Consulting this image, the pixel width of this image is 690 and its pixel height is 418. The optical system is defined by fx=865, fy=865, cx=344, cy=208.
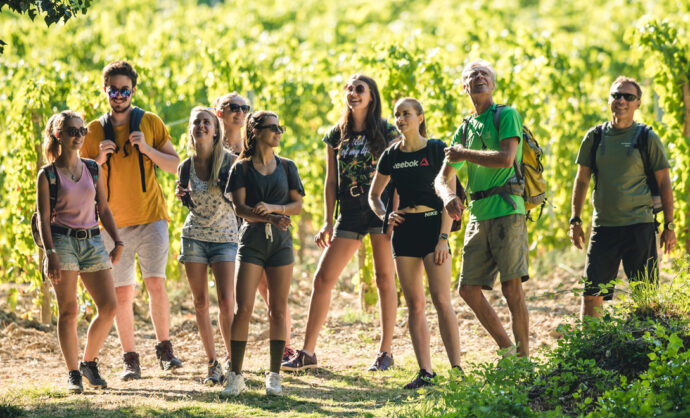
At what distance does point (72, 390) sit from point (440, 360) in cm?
252

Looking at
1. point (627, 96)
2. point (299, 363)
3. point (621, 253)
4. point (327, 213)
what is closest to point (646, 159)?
point (627, 96)

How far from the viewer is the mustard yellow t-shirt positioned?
5660 mm

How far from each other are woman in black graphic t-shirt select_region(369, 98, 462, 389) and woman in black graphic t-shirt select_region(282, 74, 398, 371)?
0.49 meters

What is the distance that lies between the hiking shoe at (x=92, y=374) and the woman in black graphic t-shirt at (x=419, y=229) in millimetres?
1871

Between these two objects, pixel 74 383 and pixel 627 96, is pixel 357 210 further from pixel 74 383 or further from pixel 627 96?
pixel 74 383

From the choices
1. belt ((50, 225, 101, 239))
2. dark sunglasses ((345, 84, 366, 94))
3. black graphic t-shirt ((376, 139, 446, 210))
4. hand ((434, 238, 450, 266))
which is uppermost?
dark sunglasses ((345, 84, 366, 94))

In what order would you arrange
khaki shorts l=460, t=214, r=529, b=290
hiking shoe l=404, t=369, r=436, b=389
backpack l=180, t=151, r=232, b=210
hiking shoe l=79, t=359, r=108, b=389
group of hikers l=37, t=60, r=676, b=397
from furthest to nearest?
backpack l=180, t=151, r=232, b=210
hiking shoe l=79, t=359, r=108, b=389
hiking shoe l=404, t=369, r=436, b=389
group of hikers l=37, t=60, r=676, b=397
khaki shorts l=460, t=214, r=529, b=290

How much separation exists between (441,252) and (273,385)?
48.6 inches

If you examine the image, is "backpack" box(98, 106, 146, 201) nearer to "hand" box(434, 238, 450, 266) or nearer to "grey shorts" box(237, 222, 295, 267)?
"grey shorts" box(237, 222, 295, 267)

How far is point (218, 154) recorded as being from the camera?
549 cm

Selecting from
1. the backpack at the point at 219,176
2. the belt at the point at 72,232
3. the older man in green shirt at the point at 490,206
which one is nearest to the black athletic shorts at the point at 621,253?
the older man in green shirt at the point at 490,206

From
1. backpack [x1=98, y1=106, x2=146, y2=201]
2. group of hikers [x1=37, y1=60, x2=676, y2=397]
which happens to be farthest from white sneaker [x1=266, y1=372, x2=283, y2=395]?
backpack [x1=98, y1=106, x2=146, y2=201]

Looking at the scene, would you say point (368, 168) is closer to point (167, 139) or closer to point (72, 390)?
point (167, 139)

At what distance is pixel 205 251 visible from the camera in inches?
214
